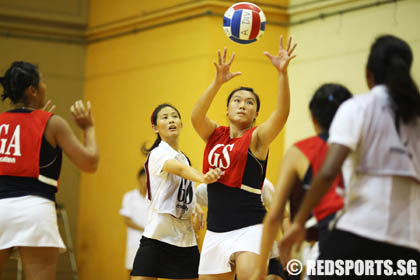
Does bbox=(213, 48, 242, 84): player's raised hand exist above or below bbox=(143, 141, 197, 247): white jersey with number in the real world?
above

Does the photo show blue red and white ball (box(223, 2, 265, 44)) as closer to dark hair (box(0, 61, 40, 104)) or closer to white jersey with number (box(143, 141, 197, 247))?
white jersey with number (box(143, 141, 197, 247))

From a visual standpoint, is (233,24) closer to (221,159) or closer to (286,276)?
(221,159)

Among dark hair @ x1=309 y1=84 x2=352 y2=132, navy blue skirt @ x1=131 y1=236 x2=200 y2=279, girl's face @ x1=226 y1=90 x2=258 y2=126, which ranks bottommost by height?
navy blue skirt @ x1=131 y1=236 x2=200 y2=279

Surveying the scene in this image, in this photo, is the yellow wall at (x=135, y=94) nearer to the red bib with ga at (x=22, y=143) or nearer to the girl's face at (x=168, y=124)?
the girl's face at (x=168, y=124)

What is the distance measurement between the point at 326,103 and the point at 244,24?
200 centimetres

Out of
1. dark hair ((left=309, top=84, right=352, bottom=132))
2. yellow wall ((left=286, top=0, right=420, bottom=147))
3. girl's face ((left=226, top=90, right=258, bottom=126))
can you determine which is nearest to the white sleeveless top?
dark hair ((left=309, top=84, right=352, bottom=132))

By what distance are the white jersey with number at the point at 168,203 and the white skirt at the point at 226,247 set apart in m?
0.34

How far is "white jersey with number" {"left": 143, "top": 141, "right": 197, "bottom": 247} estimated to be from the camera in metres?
4.41

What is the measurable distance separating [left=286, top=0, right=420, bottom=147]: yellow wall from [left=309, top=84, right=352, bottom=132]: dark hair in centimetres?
327

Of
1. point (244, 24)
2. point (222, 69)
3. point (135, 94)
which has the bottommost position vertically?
point (222, 69)

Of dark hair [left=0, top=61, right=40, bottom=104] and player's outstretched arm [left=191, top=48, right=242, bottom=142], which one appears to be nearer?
dark hair [left=0, top=61, right=40, bottom=104]

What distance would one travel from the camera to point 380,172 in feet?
8.18

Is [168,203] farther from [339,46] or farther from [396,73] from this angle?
[339,46]

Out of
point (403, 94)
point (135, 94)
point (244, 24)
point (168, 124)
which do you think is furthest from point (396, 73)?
point (135, 94)
